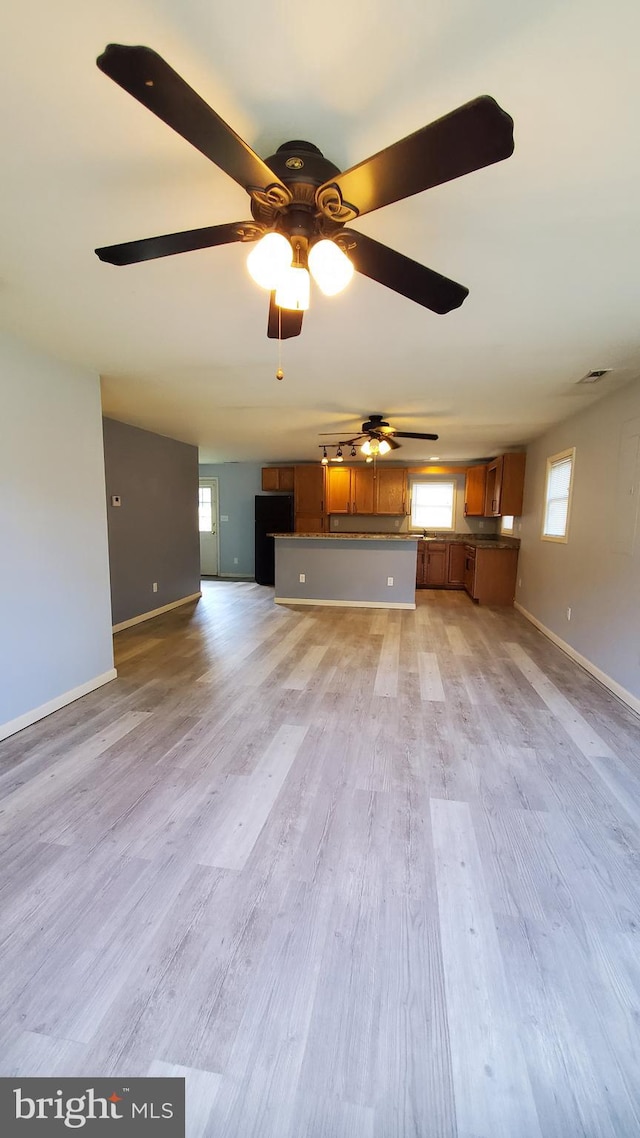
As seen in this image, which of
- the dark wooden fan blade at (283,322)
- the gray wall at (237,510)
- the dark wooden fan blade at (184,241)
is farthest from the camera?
the gray wall at (237,510)

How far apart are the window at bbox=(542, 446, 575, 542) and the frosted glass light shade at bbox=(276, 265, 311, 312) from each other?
3888 mm

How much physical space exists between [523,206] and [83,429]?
2864mm

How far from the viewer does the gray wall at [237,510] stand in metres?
8.24

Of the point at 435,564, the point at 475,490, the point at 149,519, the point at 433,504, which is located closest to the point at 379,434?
the point at 149,519

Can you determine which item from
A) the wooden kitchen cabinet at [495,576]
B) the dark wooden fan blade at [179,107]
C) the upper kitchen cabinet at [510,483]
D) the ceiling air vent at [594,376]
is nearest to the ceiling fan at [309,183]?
the dark wooden fan blade at [179,107]

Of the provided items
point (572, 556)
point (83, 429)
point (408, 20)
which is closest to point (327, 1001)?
point (408, 20)

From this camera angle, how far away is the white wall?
2.56 m

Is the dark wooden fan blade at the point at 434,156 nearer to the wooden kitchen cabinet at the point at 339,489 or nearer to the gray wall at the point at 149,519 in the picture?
the gray wall at the point at 149,519

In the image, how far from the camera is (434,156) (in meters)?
0.88

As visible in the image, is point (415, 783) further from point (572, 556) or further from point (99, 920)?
point (572, 556)

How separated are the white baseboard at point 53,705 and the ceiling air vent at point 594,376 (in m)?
4.18

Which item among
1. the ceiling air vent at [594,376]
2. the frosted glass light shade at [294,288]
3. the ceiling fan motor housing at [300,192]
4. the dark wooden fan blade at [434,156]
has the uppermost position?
the ceiling air vent at [594,376]

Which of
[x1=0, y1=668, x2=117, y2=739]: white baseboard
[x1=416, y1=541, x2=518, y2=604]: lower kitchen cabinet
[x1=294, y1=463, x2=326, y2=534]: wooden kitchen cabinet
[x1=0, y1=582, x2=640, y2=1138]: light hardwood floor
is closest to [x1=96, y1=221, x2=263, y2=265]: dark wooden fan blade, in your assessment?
[x1=0, y1=582, x2=640, y2=1138]: light hardwood floor

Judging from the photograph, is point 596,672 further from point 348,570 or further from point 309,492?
point 309,492
